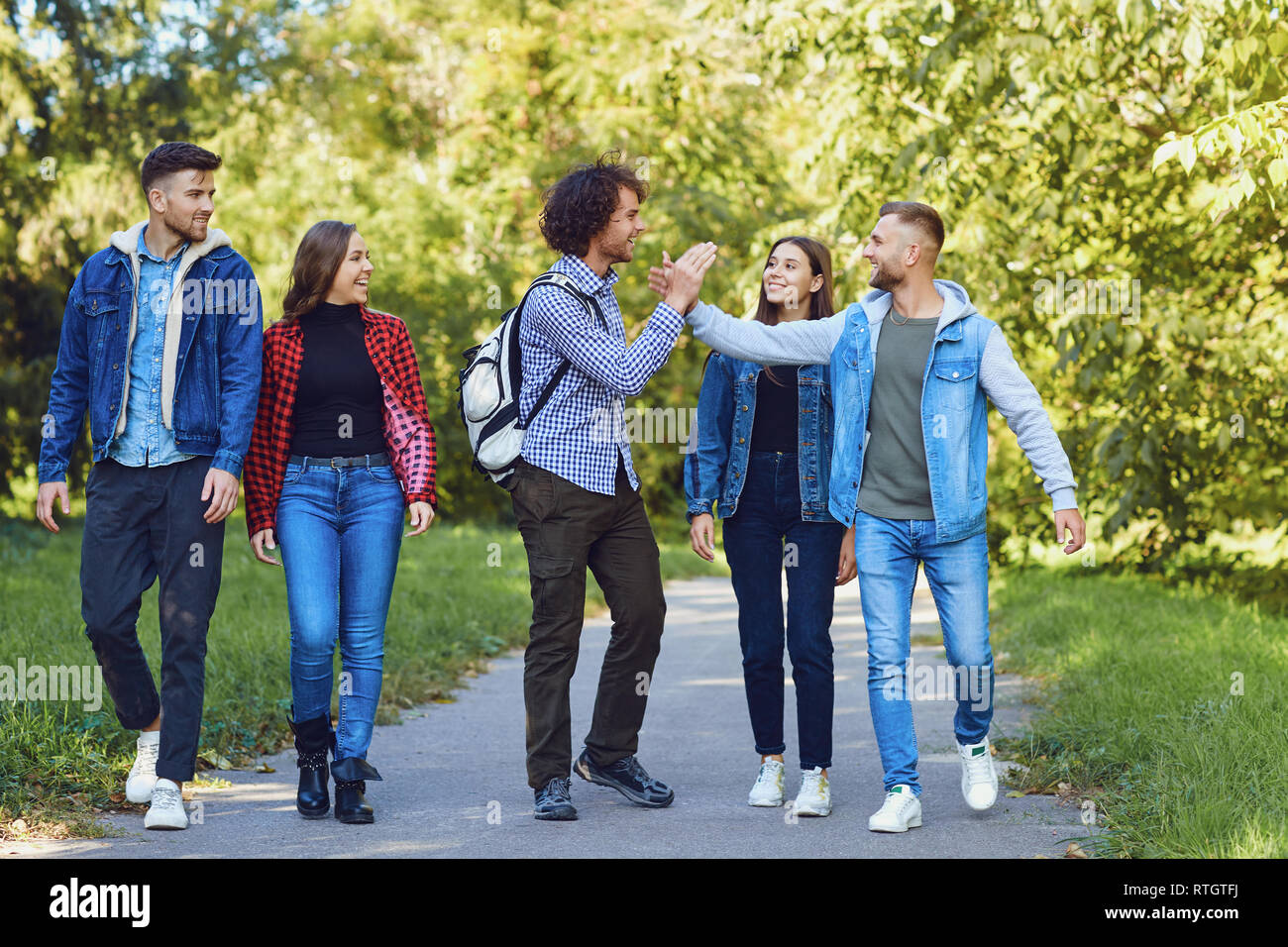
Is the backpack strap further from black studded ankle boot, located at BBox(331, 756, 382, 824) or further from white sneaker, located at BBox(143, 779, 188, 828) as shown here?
white sneaker, located at BBox(143, 779, 188, 828)

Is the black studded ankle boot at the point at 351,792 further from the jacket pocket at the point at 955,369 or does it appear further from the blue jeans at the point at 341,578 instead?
the jacket pocket at the point at 955,369

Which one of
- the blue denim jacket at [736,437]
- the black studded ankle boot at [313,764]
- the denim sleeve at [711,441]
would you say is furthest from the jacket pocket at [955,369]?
the black studded ankle boot at [313,764]

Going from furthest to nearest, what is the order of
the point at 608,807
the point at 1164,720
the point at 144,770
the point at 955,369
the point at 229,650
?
the point at 229,650 → the point at 1164,720 → the point at 608,807 → the point at 144,770 → the point at 955,369

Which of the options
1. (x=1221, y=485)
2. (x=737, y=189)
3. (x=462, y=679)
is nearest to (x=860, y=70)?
(x=1221, y=485)

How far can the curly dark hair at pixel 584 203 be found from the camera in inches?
201

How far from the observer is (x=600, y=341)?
4969mm

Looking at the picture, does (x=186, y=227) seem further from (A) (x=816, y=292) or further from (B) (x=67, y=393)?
(A) (x=816, y=292)

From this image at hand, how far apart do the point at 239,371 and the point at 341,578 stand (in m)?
0.82

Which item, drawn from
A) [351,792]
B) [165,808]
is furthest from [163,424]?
[351,792]

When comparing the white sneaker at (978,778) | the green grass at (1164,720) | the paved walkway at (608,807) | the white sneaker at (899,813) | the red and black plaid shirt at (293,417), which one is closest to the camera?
the green grass at (1164,720)

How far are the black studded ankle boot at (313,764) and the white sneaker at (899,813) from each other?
192cm

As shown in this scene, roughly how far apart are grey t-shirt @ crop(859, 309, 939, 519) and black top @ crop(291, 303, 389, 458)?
178 cm

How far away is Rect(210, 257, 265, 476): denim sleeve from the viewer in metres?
4.94
